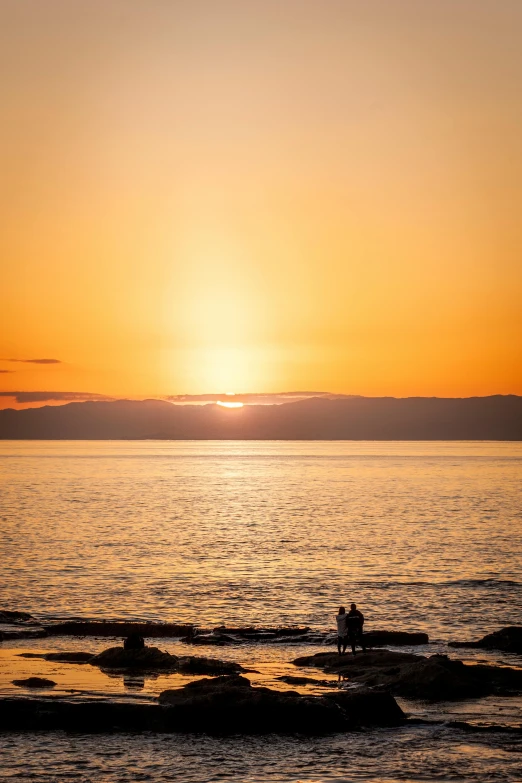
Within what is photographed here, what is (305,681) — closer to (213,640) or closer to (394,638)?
(394,638)

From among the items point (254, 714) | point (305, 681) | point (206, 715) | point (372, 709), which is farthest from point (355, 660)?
point (206, 715)

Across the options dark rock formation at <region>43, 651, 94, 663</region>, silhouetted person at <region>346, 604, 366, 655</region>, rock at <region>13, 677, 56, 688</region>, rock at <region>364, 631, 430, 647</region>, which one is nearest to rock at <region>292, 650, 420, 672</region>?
silhouetted person at <region>346, 604, 366, 655</region>

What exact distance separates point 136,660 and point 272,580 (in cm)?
2909

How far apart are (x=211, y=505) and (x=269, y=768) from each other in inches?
4737

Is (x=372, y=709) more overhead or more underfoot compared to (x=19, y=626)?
more overhead

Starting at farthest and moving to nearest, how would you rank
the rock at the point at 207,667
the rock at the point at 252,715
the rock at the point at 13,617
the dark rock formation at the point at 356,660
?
the rock at the point at 13,617, the dark rock formation at the point at 356,660, the rock at the point at 207,667, the rock at the point at 252,715

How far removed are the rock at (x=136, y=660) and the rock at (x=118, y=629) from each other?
6849mm

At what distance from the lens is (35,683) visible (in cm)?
3036

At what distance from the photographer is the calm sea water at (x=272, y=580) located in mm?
24172

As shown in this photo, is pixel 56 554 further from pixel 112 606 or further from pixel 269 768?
pixel 269 768

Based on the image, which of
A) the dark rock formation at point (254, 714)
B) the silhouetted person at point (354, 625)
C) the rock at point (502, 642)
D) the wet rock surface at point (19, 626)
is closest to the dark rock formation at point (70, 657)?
the wet rock surface at point (19, 626)

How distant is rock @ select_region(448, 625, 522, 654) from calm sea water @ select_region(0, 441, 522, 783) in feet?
5.42

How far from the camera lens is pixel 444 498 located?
505 ft

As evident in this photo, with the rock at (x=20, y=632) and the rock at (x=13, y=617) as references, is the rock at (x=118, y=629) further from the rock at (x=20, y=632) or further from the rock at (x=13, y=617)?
the rock at (x=13, y=617)
